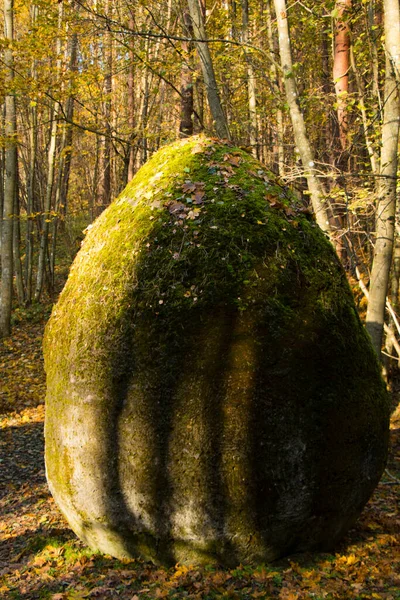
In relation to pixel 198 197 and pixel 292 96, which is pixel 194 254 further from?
pixel 292 96

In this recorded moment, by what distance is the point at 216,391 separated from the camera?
364 centimetres

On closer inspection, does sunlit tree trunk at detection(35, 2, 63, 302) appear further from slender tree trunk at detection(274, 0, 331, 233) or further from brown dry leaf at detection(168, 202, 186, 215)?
brown dry leaf at detection(168, 202, 186, 215)

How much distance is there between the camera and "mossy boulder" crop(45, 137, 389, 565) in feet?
11.9

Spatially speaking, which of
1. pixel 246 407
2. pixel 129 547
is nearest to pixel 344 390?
pixel 246 407

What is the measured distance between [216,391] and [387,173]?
3578 millimetres

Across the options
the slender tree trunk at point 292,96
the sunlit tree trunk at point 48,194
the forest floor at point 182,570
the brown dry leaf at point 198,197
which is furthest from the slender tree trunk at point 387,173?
the sunlit tree trunk at point 48,194

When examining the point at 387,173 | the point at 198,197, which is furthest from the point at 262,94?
the point at 198,197

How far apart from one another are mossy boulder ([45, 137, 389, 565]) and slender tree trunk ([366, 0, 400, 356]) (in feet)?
5.93

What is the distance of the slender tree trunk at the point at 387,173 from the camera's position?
18.1 ft

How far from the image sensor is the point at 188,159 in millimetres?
4355

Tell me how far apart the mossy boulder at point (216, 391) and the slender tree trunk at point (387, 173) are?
181cm

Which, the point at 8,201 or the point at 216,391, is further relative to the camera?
the point at 8,201

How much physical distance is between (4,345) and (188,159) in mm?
10252

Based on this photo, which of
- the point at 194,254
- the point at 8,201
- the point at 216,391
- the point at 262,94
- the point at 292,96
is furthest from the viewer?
the point at 262,94
